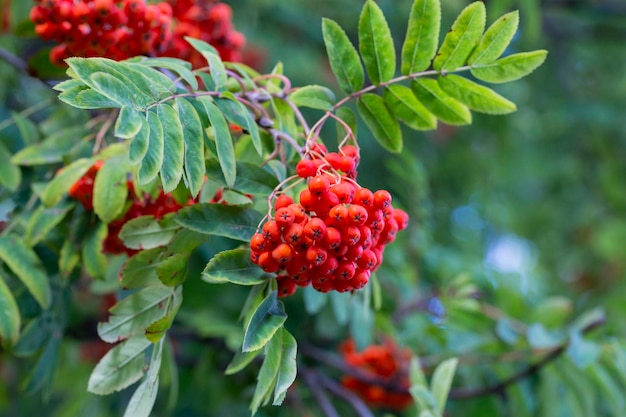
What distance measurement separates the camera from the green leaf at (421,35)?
4.39ft

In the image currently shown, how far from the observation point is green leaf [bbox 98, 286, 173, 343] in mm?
1295

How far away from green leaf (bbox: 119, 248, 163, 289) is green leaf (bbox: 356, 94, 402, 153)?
53cm

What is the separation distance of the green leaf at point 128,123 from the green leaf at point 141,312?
349mm

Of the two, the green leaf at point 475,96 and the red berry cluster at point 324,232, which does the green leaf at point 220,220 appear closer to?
the red berry cluster at point 324,232

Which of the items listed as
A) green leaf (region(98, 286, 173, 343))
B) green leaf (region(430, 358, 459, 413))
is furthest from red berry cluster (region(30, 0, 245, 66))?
green leaf (region(430, 358, 459, 413))

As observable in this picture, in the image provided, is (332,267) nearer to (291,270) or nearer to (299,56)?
(291,270)

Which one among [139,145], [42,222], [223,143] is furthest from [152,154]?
[42,222]

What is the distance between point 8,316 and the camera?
1.42 m

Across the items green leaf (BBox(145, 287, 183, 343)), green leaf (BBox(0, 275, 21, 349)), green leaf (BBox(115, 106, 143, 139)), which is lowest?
green leaf (BBox(0, 275, 21, 349))

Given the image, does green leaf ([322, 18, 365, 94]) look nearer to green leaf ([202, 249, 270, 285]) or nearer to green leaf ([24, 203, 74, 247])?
green leaf ([202, 249, 270, 285])

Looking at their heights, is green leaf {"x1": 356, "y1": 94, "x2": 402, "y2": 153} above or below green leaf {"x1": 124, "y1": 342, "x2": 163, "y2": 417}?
above

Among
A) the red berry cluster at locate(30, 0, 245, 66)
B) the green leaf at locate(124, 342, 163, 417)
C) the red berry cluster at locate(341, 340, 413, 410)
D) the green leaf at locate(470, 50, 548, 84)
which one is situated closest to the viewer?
the green leaf at locate(124, 342, 163, 417)

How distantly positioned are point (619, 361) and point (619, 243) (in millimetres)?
2888

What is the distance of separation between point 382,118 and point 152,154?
0.54m
